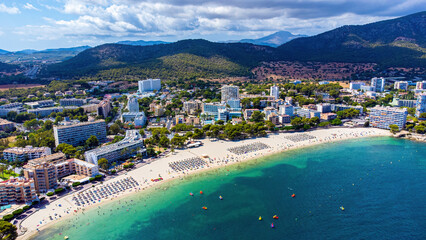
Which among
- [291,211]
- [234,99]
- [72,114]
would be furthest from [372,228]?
[72,114]

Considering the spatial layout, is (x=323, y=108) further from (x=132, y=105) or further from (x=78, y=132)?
(x=78, y=132)

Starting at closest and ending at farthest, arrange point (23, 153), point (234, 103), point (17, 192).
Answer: point (17, 192)
point (23, 153)
point (234, 103)

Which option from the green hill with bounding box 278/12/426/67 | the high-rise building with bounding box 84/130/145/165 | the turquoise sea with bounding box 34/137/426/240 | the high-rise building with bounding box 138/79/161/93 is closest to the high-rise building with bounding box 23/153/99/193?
the high-rise building with bounding box 84/130/145/165

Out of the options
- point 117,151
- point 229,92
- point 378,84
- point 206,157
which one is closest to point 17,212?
point 117,151

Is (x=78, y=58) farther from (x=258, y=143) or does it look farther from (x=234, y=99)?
(x=258, y=143)

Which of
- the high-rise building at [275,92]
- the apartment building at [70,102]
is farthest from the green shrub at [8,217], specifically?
the high-rise building at [275,92]

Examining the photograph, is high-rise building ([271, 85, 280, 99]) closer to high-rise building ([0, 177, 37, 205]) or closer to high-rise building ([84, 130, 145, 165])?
high-rise building ([84, 130, 145, 165])
